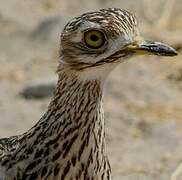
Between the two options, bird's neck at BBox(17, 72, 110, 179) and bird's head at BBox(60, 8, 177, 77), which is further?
bird's neck at BBox(17, 72, 110, 179)

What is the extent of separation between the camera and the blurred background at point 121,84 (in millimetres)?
7082

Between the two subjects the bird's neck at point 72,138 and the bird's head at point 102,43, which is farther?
the bird's neck at point 72,138

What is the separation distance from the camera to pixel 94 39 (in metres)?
4.16

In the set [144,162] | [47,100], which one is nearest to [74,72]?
[144,162]

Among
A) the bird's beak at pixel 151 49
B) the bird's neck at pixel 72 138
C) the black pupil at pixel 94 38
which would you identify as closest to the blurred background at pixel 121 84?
the bird's neck at pixel 72 138

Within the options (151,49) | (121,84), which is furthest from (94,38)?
(121,84)

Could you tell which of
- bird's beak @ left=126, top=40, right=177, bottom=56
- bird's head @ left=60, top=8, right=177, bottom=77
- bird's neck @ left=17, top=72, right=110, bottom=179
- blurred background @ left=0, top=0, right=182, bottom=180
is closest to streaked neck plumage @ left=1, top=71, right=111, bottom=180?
bird's neck @ left=17, top=72, right=110, bottom=179

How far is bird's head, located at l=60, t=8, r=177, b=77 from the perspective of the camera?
13.5 ft

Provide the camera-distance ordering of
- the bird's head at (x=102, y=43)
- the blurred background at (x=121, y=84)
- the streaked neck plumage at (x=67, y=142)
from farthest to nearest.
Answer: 1. the blurred background at (x=121, y=84)
2. the streaked neck plumage at (x=67, y=142)
3. the bird's head at (x=102, y=43)

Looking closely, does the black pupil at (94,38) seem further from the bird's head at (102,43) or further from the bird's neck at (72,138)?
the bird's neck at (72,138)

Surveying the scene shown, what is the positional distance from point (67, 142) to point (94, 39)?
0.54 metres

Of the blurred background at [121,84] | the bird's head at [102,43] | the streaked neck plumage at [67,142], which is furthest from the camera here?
the blurred background at [121,84]

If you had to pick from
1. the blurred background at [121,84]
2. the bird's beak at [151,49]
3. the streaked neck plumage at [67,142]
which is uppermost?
the blurred background at [121,84]

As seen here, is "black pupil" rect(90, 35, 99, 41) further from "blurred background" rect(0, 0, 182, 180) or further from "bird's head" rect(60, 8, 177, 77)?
"blurred background" rect(0, 0, 182, 180)
